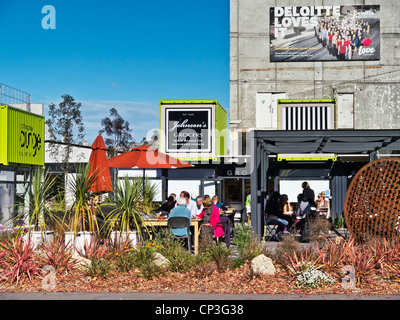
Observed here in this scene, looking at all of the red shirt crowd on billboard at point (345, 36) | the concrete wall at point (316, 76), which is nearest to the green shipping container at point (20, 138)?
the concrete wall at point (316, 76)

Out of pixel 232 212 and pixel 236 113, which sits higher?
pixel 236 113

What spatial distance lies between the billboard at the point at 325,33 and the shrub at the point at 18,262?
32.6 m

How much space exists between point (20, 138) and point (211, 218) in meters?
11.1

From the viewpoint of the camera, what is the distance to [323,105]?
31719 millimetres

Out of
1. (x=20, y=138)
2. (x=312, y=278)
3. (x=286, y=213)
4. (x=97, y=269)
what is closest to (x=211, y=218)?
(x=286, y=213)

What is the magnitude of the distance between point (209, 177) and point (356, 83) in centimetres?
1773

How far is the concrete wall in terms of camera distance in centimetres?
4088

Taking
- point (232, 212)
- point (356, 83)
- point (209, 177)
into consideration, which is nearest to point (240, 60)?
point (356, 83)

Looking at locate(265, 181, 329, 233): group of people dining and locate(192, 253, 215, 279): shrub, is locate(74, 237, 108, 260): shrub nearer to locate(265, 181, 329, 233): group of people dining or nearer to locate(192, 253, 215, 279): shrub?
locate(192, 253, 215, 279): shrub

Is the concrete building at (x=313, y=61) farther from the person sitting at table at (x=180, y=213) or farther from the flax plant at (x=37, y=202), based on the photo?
the flax plant at (x=37, y=202)

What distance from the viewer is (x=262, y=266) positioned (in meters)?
10.5

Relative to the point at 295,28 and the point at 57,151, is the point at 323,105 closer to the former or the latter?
the point at 295,28

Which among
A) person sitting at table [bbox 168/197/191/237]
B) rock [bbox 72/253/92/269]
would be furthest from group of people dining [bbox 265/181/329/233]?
rock [bbox 72/253/92/269]

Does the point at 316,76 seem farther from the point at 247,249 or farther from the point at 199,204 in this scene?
the point at 247,249
